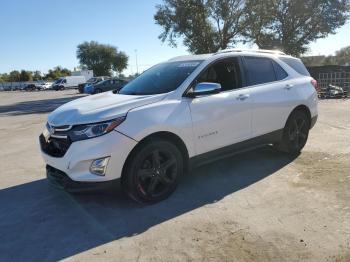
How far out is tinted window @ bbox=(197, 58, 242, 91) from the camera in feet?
18.2

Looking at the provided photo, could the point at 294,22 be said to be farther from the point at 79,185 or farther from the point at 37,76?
the point at 37,76

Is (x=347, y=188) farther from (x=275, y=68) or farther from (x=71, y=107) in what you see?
(x=71, y=107)

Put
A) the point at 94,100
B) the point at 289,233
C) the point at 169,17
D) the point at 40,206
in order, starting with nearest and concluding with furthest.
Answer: the point at 289,233 < the point at 40,206 < the point at 94,100 < the point at 169,17

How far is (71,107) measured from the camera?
5.09 m

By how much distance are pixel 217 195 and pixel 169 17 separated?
3193 cm

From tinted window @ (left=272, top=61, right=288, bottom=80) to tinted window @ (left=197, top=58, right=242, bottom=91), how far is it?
3.05 feet

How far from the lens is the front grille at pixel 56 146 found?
462 cm

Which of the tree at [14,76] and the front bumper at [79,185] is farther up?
the tree at [14,76]

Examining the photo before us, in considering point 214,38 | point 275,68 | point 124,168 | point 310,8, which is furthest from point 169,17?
point 124,168

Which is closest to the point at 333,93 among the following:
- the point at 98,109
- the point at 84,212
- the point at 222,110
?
the point at 222,110

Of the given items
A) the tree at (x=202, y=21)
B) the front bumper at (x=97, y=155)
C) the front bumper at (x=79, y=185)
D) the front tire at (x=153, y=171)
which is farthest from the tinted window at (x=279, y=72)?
the tree at (x=202, y=21)

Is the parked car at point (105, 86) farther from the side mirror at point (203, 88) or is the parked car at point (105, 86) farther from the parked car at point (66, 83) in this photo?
the parked car at point (66, 83)

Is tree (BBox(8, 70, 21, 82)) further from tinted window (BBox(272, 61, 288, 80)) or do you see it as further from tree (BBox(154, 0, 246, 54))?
tinted window (BBox(272, 61, 288, 80))

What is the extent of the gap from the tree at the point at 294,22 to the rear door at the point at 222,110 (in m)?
30.2
